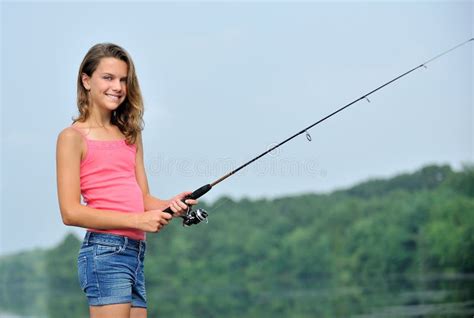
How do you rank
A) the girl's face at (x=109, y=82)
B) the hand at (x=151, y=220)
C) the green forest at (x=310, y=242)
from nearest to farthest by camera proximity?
the hand at (x=151, y=220) → the girl's face at (x=109, y=82) → the green forest at (x=310, y=242)

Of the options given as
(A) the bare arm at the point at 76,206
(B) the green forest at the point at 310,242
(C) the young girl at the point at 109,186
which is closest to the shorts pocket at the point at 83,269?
(C) the young girl at the point at 109,186

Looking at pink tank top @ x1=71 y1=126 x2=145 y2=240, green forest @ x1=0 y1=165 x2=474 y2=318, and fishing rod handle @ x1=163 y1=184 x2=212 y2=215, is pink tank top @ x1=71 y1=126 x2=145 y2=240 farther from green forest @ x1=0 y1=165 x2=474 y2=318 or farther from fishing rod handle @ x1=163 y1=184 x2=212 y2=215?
green forest @ x1=0 y1=165 x2=474 y2=318

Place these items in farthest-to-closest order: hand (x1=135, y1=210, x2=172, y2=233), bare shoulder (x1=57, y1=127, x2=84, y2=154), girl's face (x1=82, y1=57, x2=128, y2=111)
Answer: girl's face (x1=82, y1=57, x2=128, y2=111) < bare shoulder (x1=57, y1=127, x2=84, y2=154) < hand (x1=135, y1=210, x2=172, y2=233)

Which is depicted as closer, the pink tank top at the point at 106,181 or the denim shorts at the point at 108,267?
the denim shorts at the point at 108,267

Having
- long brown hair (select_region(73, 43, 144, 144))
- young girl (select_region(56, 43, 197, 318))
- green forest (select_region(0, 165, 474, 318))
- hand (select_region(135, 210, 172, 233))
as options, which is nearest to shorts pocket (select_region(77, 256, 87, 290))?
young girl (select_region(56, 43, 197, 318))

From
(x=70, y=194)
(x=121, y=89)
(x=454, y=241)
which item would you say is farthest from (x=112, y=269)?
(x=454, y=241)

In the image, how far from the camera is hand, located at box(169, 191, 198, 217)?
299 cm

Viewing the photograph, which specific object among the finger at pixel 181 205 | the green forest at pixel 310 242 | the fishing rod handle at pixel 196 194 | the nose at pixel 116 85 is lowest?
the finger at pixel 181 205

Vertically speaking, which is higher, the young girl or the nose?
the nose

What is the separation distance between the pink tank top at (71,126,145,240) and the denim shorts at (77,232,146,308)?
0.23 feet

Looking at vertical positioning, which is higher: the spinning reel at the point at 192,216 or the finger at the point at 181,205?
the finger at the point at 181,205

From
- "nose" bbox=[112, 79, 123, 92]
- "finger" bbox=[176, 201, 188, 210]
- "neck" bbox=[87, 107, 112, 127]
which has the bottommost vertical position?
"finger" bbox=[176, 201, 188, 210]

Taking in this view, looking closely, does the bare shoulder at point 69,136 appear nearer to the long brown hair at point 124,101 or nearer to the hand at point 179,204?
the long brown hair at point 124,101

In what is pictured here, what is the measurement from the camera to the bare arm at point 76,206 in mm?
2945
